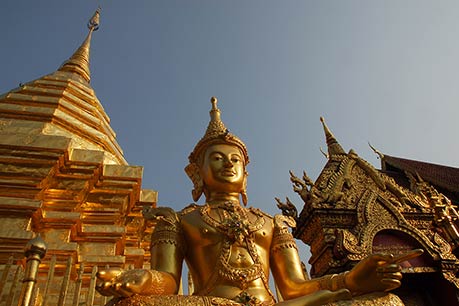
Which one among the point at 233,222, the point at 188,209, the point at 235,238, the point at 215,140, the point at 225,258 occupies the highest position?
the point at 215,140

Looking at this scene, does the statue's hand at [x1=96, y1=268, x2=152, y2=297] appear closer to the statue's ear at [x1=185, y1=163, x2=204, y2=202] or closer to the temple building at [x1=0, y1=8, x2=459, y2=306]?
the statue's ear at [x1=185, y1=163, x2=204, y2=202]

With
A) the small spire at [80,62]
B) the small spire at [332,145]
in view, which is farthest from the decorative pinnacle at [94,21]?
the small spire at [332,145]

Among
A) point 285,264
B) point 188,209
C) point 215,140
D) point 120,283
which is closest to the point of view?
point 120,283

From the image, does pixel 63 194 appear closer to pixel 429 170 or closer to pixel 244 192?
pixel 244 192

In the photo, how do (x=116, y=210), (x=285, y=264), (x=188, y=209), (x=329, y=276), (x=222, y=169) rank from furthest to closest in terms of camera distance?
(x=116, y=210), (x=222, y=169), (x=188, y=209), (x=285, y=264), (x=329, y=276)

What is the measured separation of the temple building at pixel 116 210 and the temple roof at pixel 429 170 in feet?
8.26

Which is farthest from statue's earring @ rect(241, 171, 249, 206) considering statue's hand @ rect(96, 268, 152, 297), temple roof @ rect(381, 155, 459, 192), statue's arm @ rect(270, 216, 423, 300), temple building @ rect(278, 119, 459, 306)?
temple roof @ rect(381, 155, 459, 192)

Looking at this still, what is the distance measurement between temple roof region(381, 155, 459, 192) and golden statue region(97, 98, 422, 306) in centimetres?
767

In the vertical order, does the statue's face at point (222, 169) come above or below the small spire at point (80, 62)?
A: below

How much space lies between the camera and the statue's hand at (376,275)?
234 centimetres

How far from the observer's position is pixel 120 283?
2.07 metres

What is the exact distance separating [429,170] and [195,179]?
9.25 m

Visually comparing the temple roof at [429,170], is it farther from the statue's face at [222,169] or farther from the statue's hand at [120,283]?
the statue's hand at [120,283]

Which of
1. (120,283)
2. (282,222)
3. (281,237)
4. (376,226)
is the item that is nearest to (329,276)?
(281,237)
